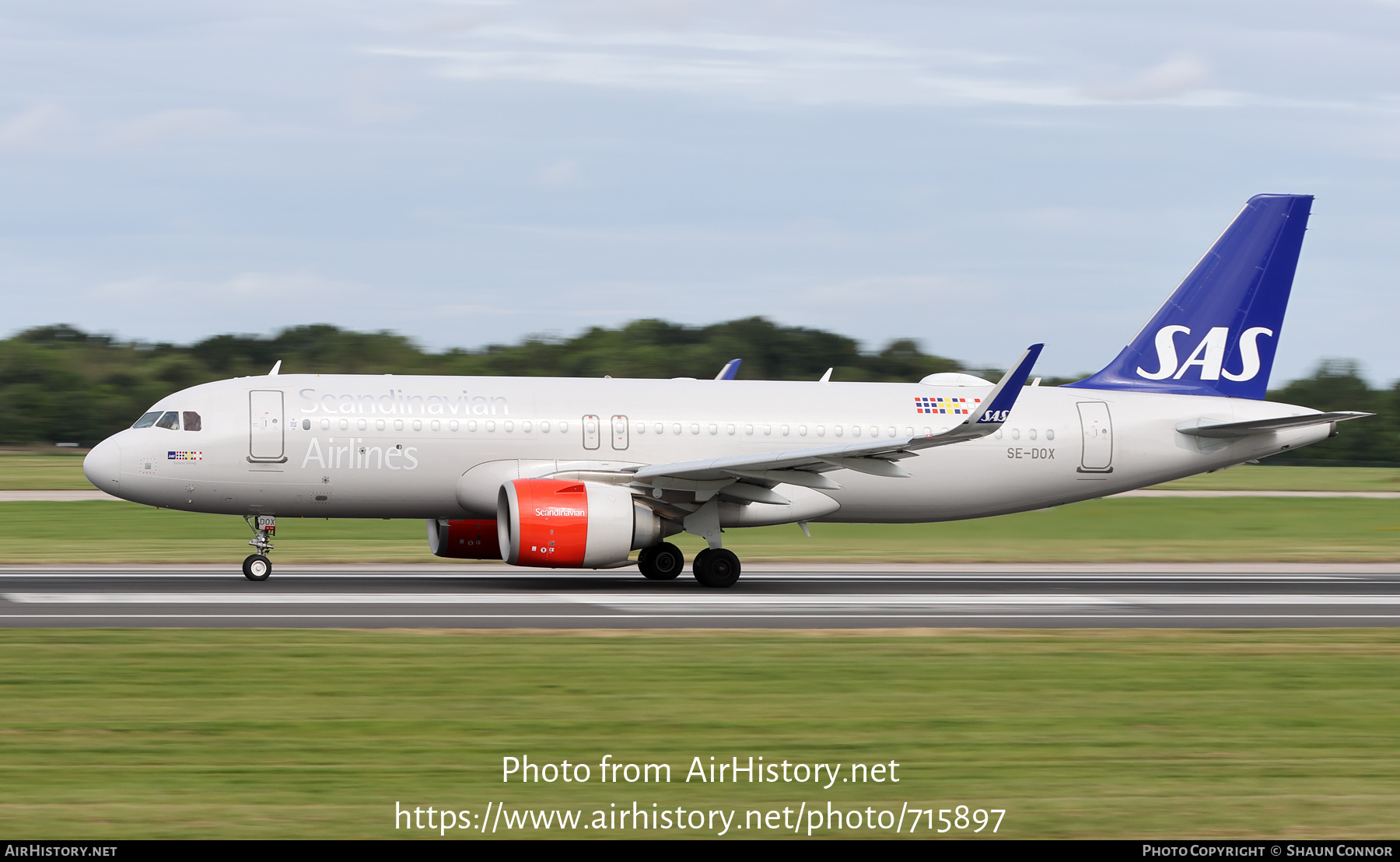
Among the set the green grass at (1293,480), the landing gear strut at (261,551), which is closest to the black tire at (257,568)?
the landing gear strut at (261,551)

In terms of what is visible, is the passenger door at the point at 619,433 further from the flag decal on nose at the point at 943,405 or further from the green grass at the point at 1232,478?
the green grass at the point at 1232,478

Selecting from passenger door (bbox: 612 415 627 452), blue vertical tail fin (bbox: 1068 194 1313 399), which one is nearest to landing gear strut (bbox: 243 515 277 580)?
passenger door (bbox: 612 415 627 452)

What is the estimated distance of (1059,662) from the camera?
14.8 metres

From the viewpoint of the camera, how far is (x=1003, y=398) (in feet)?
70.3

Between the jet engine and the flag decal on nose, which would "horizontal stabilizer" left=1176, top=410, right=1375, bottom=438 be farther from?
the jet engine

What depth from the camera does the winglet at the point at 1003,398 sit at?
21172 mm

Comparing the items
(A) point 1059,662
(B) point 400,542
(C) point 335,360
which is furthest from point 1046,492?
(C) point 335,360

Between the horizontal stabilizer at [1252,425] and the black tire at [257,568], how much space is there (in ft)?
53.8

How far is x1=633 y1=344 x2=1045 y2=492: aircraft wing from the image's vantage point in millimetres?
21328

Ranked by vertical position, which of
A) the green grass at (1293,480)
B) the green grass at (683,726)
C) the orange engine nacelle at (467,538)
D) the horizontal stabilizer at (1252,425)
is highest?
the horizontal stabilizer at (1252,425)

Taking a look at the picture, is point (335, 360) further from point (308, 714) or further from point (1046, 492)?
point (308, 714)

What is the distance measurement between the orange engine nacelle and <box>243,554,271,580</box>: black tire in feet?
9.80

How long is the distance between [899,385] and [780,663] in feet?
42.6

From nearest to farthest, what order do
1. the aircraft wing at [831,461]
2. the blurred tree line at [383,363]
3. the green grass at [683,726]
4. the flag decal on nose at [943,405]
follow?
1. the green grass at [683,726]
2. the aircraft wing at [831,461]
3. the flag decal on nose at [943,405]
4. the blurred tree line at [383,363]
